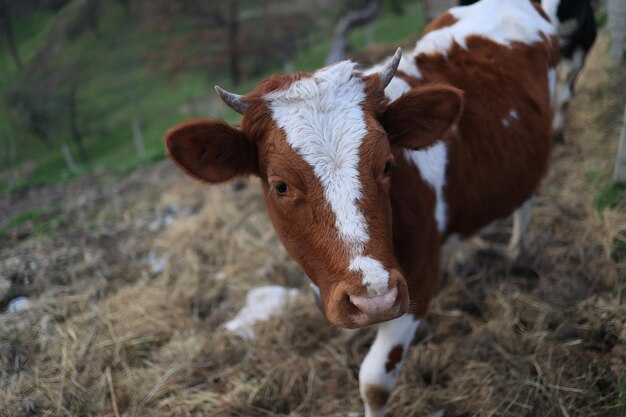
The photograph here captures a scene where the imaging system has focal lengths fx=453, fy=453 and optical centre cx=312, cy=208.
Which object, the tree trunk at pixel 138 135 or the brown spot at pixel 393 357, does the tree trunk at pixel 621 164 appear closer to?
the brown spot at pixel 393 357

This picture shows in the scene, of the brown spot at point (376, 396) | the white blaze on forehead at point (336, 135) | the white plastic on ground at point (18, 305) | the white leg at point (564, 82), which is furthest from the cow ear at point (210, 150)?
the white leg at point (564, 82)

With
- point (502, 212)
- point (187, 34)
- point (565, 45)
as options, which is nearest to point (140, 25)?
point (187, 34)

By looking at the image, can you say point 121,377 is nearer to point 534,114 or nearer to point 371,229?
point 371,229

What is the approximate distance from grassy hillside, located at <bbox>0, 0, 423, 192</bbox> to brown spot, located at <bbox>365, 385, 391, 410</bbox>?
12618 millimetres

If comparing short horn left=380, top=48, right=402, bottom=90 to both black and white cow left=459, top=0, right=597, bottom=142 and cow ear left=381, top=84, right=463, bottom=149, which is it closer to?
cow ear left=381, top=84, right=463, bottom=149

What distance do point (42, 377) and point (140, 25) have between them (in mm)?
20625

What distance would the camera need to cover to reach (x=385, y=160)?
1815mm

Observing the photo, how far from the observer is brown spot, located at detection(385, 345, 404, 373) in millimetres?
2357

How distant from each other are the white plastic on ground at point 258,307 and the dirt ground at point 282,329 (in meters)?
0.09

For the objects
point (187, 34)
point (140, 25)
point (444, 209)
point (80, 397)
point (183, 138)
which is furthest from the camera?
point (187, 34)

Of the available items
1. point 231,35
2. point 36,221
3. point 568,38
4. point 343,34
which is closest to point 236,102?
point 568,38

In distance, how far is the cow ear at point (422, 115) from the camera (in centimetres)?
203

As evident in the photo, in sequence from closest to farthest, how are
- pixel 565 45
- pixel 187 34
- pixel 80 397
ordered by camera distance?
pixel 80 397 < pixel 565 45 < pixel 187 34

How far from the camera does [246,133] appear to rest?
1.99 m
